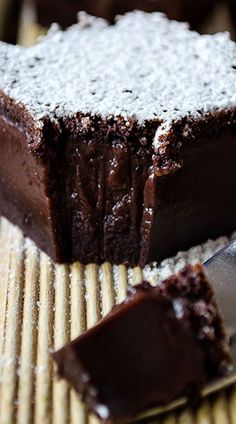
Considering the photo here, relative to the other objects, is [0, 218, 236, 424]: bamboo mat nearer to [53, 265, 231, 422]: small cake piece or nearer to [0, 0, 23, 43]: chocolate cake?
[53, 265, 231, 422]: small cake piece

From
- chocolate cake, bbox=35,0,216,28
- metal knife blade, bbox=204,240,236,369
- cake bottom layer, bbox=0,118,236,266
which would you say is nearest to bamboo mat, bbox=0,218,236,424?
cake bottom layer, bbox=0,118,236,266

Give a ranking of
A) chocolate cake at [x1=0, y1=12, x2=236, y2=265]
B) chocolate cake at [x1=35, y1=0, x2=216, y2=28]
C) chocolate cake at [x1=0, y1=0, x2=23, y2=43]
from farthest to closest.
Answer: chocolate cake at [x1=0, y1=0, x2=23, y2=43], chocolate cake at [x1=35, y1=0, x2=216, y2=28], chocolate cake at [x1=0, y1=12, x2=236, y2=265]

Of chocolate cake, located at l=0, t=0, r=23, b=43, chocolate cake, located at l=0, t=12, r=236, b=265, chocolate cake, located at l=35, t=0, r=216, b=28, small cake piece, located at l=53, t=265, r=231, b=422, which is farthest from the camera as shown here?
chocolate cake, located at l=0, t=0, r=23, b=43

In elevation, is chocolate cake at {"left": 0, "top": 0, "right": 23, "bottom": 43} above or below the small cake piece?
above

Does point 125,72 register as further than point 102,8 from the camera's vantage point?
No

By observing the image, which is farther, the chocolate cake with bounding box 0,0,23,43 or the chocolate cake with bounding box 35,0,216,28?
the chocolate cake with bounding box 0,0,23,43

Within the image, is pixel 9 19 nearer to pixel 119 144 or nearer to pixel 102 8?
pixel 102 8

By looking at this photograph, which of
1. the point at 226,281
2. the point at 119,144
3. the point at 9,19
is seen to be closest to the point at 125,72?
the point at 119,144
